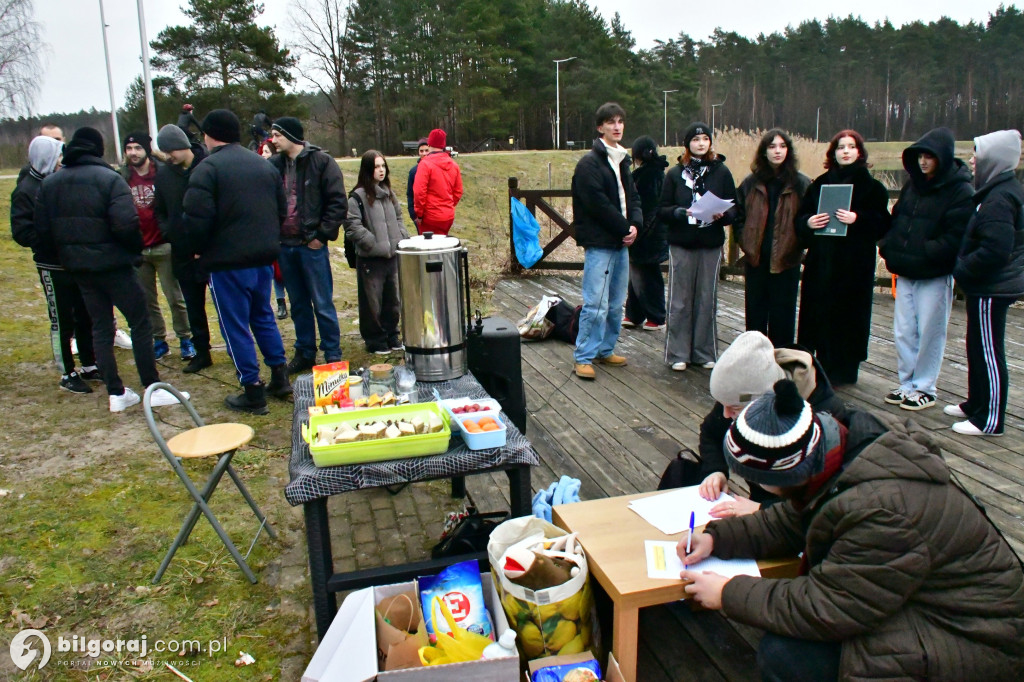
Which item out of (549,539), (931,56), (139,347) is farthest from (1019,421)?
(931,56)

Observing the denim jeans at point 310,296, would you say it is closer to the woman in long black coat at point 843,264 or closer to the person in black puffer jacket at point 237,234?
the person in black puffer jacket at point 237,234

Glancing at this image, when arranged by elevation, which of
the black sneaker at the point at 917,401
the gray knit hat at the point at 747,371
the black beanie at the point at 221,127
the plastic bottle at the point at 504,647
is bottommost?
the black sneaker at the point at 917,401

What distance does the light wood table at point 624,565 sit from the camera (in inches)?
79.1

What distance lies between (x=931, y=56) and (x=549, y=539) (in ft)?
187

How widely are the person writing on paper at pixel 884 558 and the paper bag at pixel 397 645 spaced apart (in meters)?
0.99

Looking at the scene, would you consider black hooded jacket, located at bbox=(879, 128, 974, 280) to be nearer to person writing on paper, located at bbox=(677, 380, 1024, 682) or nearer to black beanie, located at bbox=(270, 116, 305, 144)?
person writing on paper, located at bbox=(677, 380, 1024, 682)

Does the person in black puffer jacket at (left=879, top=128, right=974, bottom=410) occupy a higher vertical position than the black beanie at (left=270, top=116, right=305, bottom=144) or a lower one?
lower

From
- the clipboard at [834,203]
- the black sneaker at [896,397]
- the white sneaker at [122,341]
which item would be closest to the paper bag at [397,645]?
the black sneaker at [896,397]

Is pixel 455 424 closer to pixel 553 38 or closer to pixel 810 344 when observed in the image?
pixel 810 344

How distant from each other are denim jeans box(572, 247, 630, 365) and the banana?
10.7 feet

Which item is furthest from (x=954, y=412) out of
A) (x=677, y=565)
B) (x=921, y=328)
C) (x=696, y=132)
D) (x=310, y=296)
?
(x=310, y=296)

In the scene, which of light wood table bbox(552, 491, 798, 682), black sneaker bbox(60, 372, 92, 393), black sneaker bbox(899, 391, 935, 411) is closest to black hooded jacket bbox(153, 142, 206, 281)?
black sneaker bbox(60, 372, 92, 393)

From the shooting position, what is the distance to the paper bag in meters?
2.08

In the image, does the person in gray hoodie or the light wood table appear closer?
the light wood table
